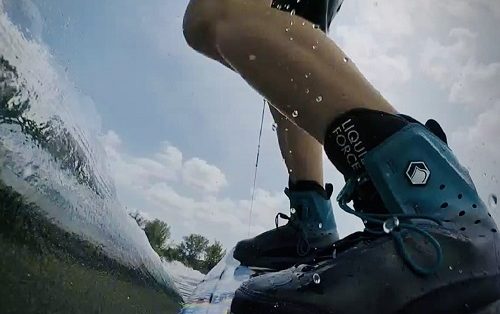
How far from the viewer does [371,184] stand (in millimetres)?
450

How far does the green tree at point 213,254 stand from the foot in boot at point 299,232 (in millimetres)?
287

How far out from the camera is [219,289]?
71 cm

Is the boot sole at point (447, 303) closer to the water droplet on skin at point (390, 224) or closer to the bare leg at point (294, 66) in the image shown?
the water droplet on skin at point (390, 224)

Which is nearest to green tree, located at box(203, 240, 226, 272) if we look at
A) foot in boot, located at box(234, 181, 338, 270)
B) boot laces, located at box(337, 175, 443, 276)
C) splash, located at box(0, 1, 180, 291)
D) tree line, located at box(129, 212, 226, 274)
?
tree line, located at box(129, 212, 226, 274)

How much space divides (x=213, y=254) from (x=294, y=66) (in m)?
0.84

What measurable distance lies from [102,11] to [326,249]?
1.45 meters

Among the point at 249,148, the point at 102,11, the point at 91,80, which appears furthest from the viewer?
the point at 249,148

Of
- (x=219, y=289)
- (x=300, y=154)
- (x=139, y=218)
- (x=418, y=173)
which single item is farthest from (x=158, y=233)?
(x=418, y=173)

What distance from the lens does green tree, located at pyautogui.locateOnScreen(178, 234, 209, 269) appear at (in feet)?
4.06

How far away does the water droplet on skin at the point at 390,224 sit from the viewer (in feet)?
1.35

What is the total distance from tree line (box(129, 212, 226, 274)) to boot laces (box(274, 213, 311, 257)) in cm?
31

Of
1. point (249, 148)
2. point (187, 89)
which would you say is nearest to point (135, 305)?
point (249, 148)

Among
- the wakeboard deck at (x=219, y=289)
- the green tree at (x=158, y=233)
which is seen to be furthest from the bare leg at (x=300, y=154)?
the green tree at (x=158, y=233)

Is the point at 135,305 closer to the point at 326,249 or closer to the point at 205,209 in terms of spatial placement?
the point at 326,249
